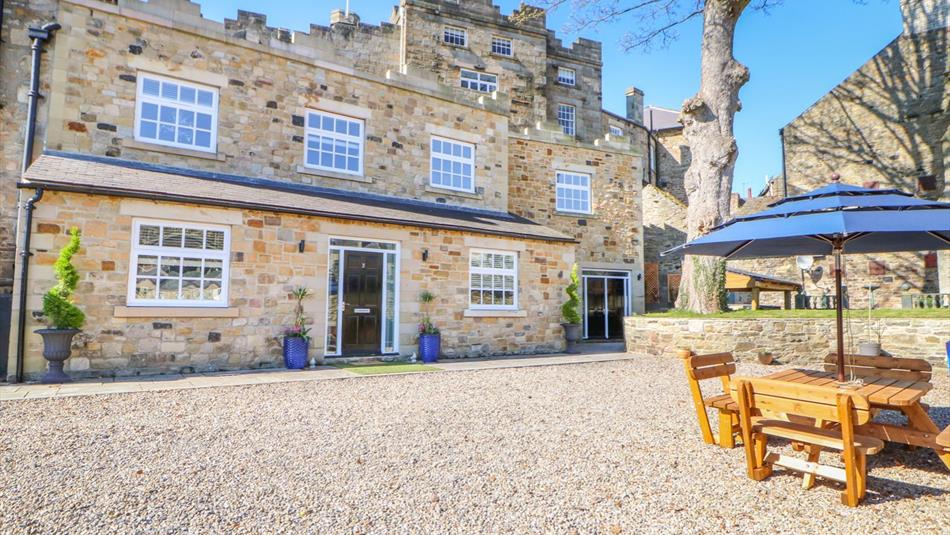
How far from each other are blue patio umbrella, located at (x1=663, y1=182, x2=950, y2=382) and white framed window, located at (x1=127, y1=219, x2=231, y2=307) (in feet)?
24.3

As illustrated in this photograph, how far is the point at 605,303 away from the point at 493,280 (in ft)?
19.8

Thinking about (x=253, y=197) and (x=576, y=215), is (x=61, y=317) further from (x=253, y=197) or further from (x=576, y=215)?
(x=576, y=215)

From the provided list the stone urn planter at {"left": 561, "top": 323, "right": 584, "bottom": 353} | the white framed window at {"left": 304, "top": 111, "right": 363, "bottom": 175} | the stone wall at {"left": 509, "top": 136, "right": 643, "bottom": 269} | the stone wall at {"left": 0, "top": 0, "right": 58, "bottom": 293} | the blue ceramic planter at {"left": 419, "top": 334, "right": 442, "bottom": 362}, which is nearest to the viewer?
the blue ceramic planter at {"left": 419, "top": 334, "right": 442, "bottom": 362}

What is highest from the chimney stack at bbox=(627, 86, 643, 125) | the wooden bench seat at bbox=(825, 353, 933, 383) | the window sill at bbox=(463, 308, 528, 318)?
the chimney stack at bbox=(627, 86, 643, 125)

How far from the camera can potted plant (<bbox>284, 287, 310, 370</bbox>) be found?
8984 mm

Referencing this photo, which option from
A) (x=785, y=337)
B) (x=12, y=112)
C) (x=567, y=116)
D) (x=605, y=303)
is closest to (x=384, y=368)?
(x=785, y=337)

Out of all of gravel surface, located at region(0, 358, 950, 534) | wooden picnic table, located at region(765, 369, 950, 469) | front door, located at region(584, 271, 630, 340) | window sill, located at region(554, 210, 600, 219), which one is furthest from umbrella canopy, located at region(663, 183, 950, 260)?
front door, located at region(584, 271, 630, 340)

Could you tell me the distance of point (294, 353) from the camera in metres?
8.98

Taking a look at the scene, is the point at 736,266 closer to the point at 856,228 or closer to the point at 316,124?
the point at 316,124

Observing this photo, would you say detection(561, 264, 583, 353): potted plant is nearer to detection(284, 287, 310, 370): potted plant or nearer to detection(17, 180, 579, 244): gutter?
detection(17, 180, 579, 244): gutter

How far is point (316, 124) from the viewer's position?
1155 cm

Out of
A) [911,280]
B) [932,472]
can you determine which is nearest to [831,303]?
[911,280]

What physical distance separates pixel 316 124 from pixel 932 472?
37.4 ft

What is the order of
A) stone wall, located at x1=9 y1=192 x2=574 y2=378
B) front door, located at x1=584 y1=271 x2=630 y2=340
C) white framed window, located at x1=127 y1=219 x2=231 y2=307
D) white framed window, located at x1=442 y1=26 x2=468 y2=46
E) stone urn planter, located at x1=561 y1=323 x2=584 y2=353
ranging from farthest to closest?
1. white framed window, located at x1=442 y1=26 x2=468 y2=46
2. front door, located at x1=584 y1=271 x2=630 y2=340
3. stone urn planter, located at x1=561 y1=323 x2=584 y2=353
4. white framed window, located at x1=127 y1=219 x2=231 y2=307
5. stone wall, located at x1=9 y1=192 x2=574 y2=378
